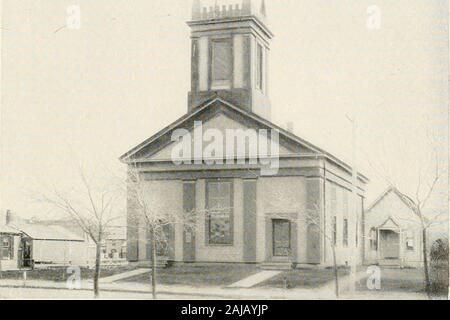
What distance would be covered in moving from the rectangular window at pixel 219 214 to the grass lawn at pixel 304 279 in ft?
4.23

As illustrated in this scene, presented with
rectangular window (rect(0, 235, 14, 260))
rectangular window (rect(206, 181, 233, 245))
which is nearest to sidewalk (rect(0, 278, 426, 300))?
rectangular window (rect(0, 235, 14, 260))

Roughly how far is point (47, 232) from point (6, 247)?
3.19ft

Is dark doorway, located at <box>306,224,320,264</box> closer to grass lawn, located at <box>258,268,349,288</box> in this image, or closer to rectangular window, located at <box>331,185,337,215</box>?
grass lawn, located at <box>258,268,349,288</box>

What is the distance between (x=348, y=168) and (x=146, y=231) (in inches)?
159

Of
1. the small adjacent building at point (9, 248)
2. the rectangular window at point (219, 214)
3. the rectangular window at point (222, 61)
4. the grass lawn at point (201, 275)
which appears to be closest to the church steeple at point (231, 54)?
the rectangular window at point (222, 61)

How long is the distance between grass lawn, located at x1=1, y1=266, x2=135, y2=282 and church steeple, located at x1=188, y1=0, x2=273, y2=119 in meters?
3.56

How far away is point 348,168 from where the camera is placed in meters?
13.9

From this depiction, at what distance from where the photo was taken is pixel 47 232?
582 inches

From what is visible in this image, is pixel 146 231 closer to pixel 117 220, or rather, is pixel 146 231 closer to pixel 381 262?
pixel 117 220

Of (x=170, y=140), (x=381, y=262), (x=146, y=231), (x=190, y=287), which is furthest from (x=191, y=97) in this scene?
(x=381, y=262)
